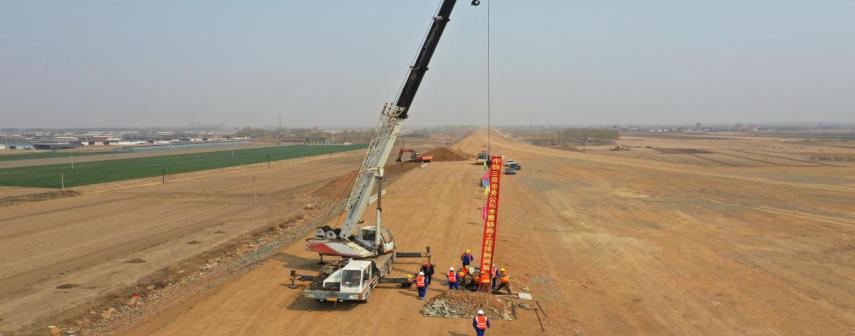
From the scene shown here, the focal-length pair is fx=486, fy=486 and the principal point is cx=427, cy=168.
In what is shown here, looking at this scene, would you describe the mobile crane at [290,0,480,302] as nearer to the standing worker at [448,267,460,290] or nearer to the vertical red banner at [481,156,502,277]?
the standing worker at [448,267,460,290]

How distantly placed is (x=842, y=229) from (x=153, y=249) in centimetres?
4449

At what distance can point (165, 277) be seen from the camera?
2408 cm

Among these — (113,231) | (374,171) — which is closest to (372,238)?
(374,171)

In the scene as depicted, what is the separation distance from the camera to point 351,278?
60.4 ft

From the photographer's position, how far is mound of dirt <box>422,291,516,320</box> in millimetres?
17609

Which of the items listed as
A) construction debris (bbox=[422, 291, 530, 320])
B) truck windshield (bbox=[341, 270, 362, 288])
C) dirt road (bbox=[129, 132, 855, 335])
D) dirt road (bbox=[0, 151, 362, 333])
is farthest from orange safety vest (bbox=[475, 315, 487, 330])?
dirt road (bbox=[0, 151, 362, 333])

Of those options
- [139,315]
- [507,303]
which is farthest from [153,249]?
[507,303]

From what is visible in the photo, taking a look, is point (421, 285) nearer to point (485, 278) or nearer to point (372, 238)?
point (485, 278)

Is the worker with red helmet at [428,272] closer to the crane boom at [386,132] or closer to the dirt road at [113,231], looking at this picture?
the crane boom at [386,132]

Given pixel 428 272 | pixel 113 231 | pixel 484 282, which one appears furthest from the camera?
pixel 113 231

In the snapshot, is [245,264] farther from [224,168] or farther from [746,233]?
[224,168]

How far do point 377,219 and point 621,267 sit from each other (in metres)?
12.6

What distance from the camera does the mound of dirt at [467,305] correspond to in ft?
57.8

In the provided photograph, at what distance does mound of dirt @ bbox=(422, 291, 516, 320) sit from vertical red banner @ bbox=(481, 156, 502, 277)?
123 cm
